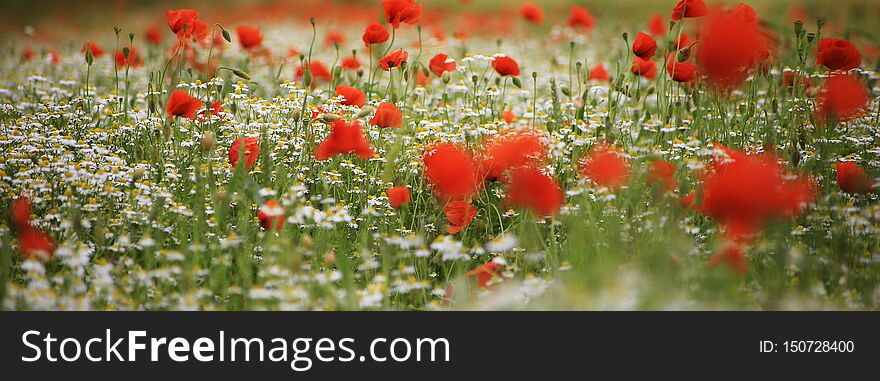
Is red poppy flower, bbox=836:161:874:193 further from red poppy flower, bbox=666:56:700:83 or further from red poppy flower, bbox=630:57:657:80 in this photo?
red poppy flower, bbox=630:57:657:80

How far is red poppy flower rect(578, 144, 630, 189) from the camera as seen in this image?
2.89 metres

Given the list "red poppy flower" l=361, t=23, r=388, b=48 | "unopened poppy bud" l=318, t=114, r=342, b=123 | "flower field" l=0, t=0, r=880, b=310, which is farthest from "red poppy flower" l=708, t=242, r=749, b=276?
"red poppy flower" l=361, t=23, r=388, b=48

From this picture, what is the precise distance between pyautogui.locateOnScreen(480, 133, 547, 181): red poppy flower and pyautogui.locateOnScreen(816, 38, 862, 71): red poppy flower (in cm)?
124

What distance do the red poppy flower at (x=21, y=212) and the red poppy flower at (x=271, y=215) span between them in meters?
0.79

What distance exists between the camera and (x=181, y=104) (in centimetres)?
320

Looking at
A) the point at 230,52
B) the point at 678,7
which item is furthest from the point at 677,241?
the point at 230,52

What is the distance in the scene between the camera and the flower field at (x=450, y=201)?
2.51 m

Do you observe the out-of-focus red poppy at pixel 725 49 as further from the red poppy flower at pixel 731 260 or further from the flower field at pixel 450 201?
the red poppy flower at pixel 731 260

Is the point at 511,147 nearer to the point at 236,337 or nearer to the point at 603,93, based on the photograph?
the point at 236,337

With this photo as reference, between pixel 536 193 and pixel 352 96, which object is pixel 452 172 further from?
pixel 352 96

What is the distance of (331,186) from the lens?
137 inches

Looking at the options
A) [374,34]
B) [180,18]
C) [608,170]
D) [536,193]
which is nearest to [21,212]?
[180,18]

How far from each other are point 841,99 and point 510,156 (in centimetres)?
148

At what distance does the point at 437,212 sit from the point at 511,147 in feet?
2.07
